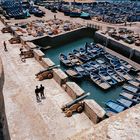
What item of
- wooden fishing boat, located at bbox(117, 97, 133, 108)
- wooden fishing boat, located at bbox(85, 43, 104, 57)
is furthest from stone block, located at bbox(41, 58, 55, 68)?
wooden fishing boat, located at bbox(85, 43, 104, 57)

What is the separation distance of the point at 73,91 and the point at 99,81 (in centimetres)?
1207

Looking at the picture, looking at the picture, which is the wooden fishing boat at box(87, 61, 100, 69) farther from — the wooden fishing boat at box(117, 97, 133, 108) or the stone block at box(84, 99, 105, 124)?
the stone block at box(84, 99, 105, 124)

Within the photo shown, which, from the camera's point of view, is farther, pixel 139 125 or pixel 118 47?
pixel 118 47

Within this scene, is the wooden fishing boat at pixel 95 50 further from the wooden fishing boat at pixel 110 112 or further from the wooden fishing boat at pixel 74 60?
the wooden fishing boat at pixel 110 112

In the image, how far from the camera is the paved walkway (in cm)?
1759

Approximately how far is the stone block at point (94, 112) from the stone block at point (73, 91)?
1685 mm

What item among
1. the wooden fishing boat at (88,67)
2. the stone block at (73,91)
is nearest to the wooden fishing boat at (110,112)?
the stone block at (73,91)

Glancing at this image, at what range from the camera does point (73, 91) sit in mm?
21141

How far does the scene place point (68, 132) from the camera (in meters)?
17.7

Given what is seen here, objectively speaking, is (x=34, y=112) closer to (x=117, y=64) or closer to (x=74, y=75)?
(x=74, y=75)

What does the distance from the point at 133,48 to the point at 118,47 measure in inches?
143

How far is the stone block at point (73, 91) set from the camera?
20.9 metres

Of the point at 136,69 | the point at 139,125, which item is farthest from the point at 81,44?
the point at 139,125

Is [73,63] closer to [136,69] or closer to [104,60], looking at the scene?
A: [104,60]
